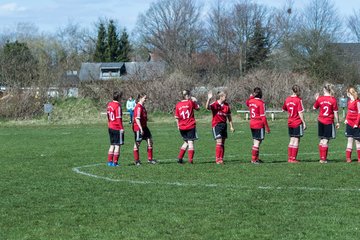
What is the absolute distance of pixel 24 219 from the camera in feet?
30.2

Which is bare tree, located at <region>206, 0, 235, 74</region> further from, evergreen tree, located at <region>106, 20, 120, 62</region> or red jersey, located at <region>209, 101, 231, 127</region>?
red jersey, located at <region>209, 101, 231, 127</region>

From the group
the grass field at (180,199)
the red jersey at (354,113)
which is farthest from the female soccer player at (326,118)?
the grass field at (180,199)

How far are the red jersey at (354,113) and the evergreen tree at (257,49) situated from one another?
2301 inches

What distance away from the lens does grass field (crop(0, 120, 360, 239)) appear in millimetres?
8312

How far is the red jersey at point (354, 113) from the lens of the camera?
1575cm

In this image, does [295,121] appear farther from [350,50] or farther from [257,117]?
[350,50]

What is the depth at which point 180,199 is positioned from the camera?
10648mm

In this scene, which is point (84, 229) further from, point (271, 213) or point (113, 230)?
point (271, 213)

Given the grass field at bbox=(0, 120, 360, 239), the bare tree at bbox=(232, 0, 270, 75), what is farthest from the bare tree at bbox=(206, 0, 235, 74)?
the grass field at bbox=(0, 120, 360, 239)

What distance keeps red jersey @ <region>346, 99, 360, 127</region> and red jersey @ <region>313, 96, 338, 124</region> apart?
45 cm

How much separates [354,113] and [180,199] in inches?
270

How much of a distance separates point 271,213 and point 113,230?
7.58 ft

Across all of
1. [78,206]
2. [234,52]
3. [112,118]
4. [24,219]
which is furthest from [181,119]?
[234,52]

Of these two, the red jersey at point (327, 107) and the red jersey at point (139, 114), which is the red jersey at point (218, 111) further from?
the red jersey at point (327, 107)
